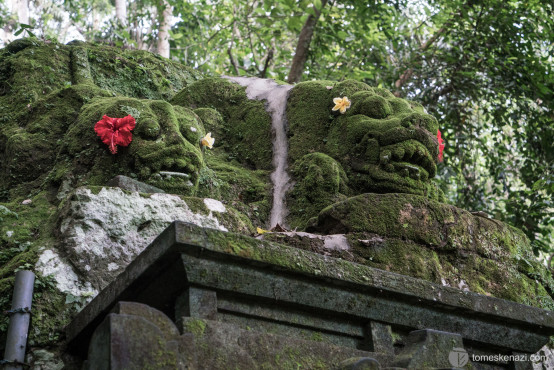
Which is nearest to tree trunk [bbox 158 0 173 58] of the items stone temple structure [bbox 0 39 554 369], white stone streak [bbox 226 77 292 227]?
white stone streak [bbox 226 77 292 227]

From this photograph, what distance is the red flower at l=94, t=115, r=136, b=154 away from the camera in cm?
415

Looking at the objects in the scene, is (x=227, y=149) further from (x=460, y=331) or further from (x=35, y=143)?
(x=460, y=331)

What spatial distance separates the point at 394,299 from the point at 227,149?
2.98 m

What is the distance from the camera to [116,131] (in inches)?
164

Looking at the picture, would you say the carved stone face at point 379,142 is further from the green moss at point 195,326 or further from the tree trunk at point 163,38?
the tree trunk at point 163,38

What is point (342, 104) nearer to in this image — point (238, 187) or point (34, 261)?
point (238, 187)

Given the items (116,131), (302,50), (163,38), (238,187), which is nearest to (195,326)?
(116,131)

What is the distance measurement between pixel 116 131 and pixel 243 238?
1.83 metres

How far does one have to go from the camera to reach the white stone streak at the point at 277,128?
4848 mm

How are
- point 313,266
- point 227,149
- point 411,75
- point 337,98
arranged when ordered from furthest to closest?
point 411,75
point 227,149
point 337,98
point 313,266

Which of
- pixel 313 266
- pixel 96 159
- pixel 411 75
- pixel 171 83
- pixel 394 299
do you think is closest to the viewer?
pixel 313 266

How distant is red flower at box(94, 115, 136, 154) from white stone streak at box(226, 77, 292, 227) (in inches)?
47.6

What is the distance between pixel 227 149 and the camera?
572 centimetres

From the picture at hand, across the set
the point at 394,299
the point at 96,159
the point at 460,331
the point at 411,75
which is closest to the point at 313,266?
the point at 394,299
